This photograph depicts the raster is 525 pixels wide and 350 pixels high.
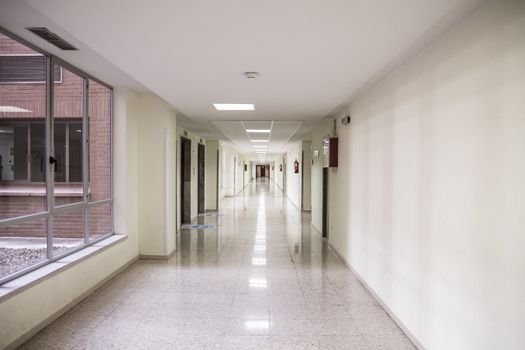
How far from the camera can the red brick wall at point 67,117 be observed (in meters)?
3.28

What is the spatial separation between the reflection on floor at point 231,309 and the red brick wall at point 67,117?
3.17 ft

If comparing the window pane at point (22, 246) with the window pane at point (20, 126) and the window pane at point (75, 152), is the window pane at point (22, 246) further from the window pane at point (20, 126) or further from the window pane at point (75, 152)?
the window pane at point (75, 152)

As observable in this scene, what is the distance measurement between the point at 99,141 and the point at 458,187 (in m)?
4.72

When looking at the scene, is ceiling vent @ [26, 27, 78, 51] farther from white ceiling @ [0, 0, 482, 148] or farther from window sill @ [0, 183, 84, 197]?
window sill @ [0, 183, 84, 197]

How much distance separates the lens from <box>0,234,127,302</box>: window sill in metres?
2.96

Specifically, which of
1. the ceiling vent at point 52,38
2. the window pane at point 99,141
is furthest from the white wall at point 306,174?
the ceiling vent at point 52,38

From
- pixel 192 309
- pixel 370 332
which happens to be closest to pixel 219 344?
pixel 192 309

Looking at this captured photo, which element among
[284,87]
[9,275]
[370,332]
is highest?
[284,87]

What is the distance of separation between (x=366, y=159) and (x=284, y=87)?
1.53 meters

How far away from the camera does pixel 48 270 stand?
11.6ft

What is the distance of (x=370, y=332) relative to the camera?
3.37 m

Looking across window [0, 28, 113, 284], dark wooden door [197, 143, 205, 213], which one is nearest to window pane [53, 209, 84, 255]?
window [0, 28, 113, 284]

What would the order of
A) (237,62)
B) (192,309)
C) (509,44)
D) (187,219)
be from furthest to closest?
(187,219)
(192,309)
(237,62)
(509,44)

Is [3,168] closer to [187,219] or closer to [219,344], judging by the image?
[219,344]
